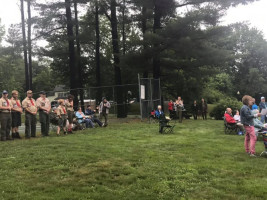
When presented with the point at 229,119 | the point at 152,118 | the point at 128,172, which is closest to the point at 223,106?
the point at 152,118

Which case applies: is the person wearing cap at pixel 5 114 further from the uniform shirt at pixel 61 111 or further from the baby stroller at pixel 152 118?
the baby stroller at pixel 152 118

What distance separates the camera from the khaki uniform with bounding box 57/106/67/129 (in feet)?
36.7

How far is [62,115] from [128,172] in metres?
6.29

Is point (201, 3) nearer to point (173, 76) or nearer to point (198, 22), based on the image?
point (198, 22)

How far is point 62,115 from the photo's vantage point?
1130 cm

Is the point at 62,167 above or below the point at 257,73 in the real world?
below

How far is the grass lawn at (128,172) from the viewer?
15.3ft

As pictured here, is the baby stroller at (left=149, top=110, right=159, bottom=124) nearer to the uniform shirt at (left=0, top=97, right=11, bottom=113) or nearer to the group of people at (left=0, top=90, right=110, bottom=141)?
the group of people at (left=0, top=90, right=110, bottom=141)

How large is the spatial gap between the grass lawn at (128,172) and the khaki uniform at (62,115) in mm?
2720

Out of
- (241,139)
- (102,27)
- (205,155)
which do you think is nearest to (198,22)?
(241,139)

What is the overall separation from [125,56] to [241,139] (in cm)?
999

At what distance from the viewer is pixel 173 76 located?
2089 centimetres

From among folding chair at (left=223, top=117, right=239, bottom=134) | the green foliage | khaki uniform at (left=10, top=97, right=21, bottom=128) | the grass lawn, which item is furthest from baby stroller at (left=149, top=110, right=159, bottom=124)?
khaki uniform at (left=10, top=97, right=21, bottom=128)

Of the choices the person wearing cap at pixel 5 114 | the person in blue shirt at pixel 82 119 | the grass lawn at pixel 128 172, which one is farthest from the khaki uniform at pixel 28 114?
the person in blue shirt at pixel 82 119
